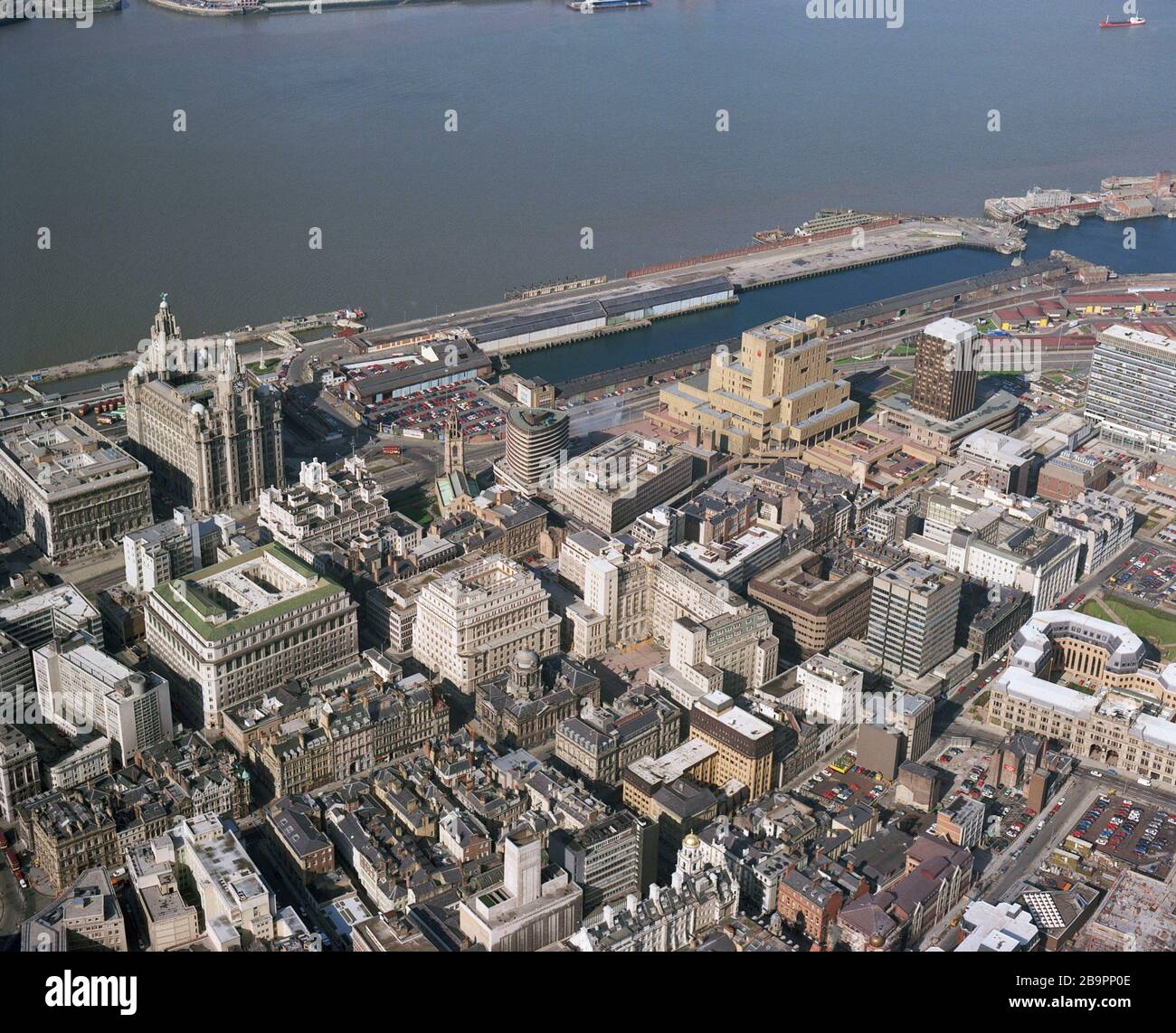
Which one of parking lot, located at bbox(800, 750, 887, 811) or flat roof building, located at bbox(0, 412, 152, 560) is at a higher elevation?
flat roof building, located at bbox(0, 412, 152, 560)

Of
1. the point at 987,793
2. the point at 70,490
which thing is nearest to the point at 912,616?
the point at 987,793

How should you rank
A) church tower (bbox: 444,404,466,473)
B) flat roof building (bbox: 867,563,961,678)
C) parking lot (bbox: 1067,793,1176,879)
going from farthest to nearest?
church tower (bbox: 444,404,466,473) → flat roof building (bbox: 867,563,961,678) → parking lot (bbox: 1067,793,1176,879)

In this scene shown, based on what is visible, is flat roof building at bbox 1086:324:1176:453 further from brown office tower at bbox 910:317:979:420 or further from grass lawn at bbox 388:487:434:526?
grass lawn at bbox 388:487:434:526

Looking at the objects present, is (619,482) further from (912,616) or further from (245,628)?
(245,628)

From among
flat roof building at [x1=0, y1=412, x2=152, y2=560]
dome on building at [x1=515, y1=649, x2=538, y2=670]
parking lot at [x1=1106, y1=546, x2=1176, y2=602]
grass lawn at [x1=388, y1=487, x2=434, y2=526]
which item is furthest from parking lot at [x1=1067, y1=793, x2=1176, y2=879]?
flat roof building at [x1=0, y1=412, x2=152, y2=560]

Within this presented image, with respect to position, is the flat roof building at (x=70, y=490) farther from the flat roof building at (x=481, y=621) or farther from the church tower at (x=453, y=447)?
the flat roof building at (x=481, y=621)

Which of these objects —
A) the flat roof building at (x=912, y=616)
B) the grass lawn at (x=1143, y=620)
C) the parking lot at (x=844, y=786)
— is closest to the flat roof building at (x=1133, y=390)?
the grass lawn at (x=1143, y=620)
